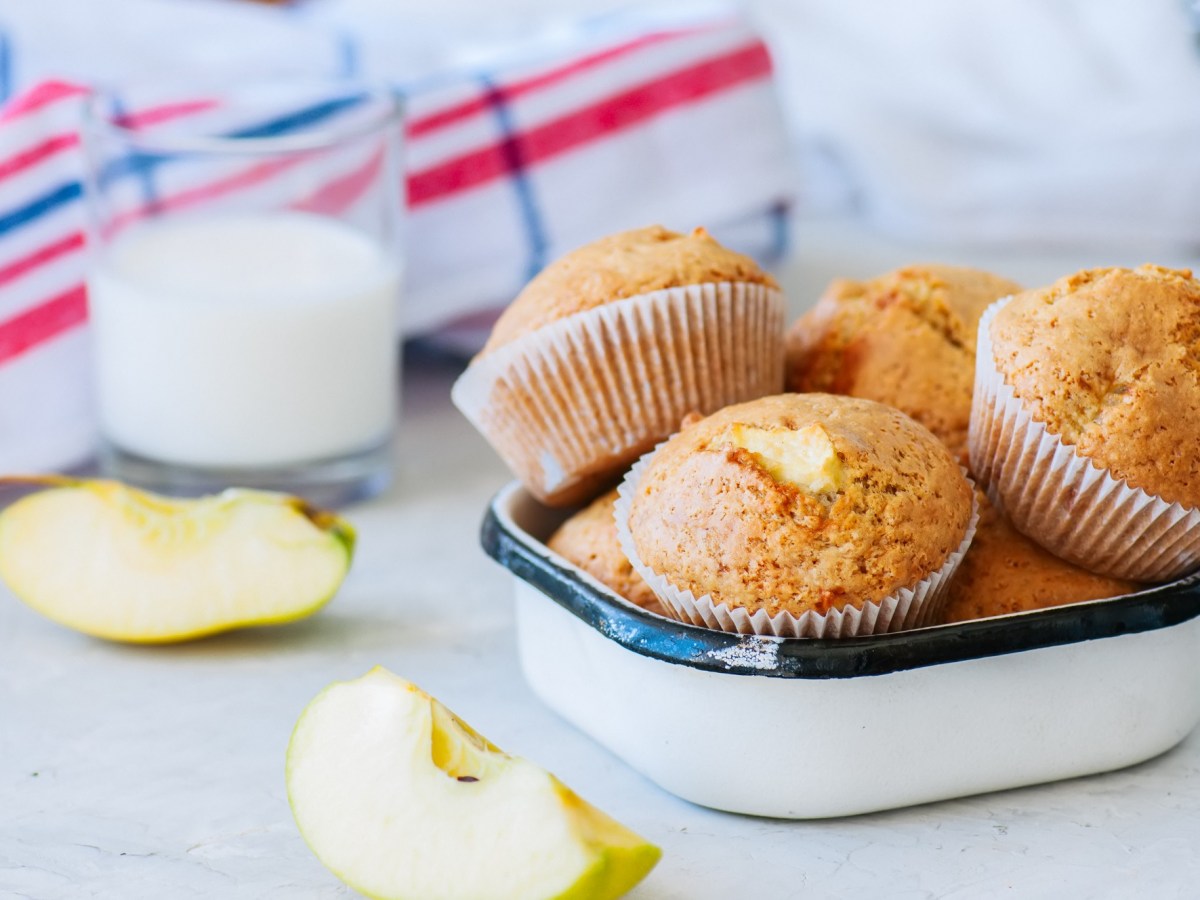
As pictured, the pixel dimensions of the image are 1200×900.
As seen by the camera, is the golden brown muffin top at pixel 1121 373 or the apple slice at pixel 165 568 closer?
the golden brown muffin top at pixel 1121 373

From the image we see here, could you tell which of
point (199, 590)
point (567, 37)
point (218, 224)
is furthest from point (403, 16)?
point (199, 590)

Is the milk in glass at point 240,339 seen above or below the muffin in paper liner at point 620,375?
below

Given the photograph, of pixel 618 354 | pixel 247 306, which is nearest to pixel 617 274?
pixel 618 354

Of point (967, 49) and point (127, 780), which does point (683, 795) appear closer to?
point (127, 780)

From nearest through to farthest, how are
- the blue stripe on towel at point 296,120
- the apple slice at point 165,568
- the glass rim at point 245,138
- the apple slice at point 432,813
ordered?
the apple slice at point 432,813 < the apple slice at point 165,568 < the glass rim at point 245,138 < the blue stripe on towel at point 296,120

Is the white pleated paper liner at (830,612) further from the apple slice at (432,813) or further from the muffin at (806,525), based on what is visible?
the apple slice at (432,813)

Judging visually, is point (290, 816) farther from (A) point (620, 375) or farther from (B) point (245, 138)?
(B) point (245, 138)

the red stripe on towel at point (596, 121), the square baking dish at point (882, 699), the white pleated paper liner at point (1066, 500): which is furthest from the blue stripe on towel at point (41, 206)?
the white pleated paper liner at point (1066, 500)
